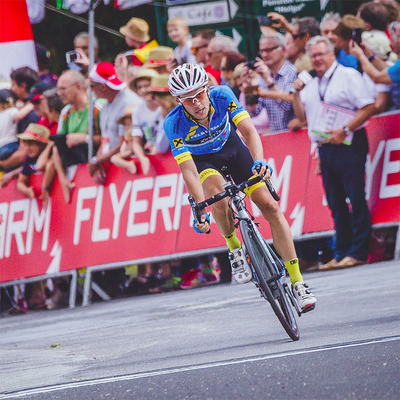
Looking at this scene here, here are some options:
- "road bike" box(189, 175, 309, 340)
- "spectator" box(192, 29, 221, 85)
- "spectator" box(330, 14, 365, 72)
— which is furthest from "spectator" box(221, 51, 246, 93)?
"road bike" box(189, 175, 309, 340)

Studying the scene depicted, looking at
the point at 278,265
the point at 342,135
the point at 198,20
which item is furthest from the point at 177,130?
the point at 198,20

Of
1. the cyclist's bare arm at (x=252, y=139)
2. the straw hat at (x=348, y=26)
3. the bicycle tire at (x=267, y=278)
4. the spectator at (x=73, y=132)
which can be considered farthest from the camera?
the spectator at (x=73, y=132)

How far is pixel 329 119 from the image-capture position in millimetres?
12453

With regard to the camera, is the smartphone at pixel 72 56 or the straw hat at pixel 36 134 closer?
the straw hat at pixel 36 134

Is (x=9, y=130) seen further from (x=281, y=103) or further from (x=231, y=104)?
(x=231, y=104)

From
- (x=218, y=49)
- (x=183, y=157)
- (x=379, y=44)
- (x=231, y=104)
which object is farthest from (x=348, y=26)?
(x=183, y=157)

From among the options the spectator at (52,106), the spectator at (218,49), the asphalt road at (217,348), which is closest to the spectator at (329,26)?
the spectator at (218,49)

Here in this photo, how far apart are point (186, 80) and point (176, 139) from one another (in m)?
0.55

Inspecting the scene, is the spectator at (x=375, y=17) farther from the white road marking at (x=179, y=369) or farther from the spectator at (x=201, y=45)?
the white road marking at (x=179, y=369)

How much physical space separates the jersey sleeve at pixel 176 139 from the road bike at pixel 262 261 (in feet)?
1.46

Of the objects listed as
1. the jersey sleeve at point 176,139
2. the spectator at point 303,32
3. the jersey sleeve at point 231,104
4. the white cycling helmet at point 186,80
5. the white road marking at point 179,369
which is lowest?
the white road marking at point 179,369

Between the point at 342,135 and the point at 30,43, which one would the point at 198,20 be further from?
the point at 342,135

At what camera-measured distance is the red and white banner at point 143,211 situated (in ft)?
41.5

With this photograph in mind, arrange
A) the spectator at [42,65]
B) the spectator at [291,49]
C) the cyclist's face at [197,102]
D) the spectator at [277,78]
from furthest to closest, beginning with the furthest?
the spectator at [42,65], the spectator at [291,49], the spectator at [277,78], the cyclist's face at [197,102]
